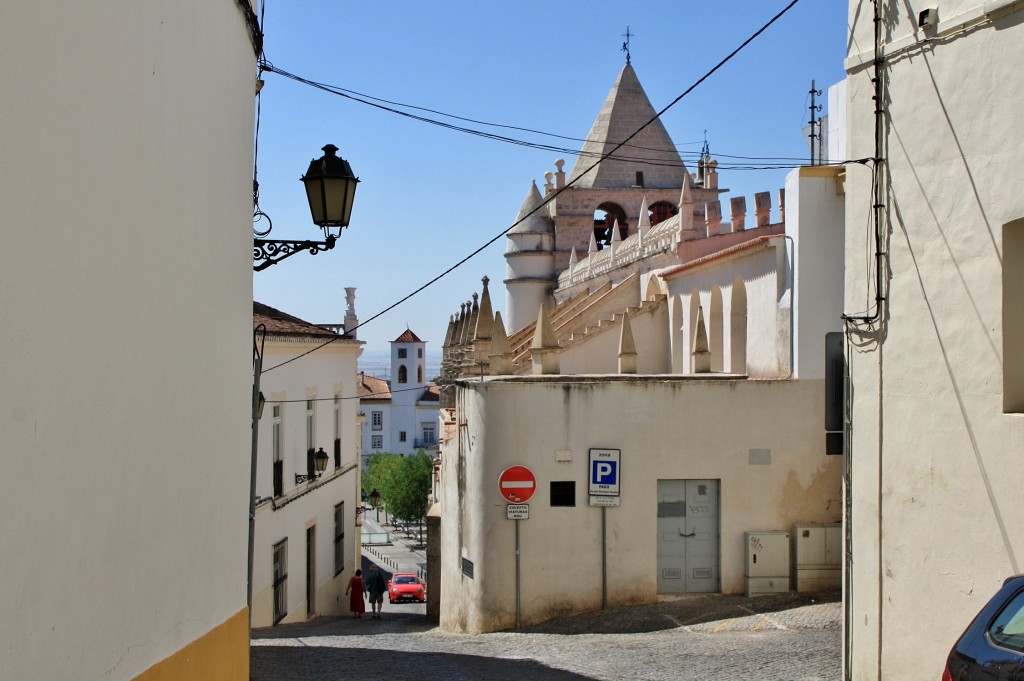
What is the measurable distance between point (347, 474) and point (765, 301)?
13.6m

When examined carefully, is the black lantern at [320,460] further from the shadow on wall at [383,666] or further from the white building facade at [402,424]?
the white building facade at [402,424]

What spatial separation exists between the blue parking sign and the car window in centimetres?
1005

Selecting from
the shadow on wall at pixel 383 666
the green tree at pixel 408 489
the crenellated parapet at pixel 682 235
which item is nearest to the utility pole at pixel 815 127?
the crenellated parapet at pixel 682 235

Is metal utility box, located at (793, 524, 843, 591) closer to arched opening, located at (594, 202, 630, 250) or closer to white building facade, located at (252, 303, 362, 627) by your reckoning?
white building facade, located at (252, 303, 362, 627)

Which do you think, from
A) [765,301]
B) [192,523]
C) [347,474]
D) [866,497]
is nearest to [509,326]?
[347,474]

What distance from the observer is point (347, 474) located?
27.6 m

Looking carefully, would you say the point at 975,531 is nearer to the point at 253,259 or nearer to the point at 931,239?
the point at 931,239

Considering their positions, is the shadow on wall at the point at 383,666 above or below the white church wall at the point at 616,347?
below

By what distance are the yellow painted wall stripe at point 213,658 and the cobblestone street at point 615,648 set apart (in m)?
3.57

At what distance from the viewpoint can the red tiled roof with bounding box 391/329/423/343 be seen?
134 metres

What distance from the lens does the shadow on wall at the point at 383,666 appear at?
11484 mm

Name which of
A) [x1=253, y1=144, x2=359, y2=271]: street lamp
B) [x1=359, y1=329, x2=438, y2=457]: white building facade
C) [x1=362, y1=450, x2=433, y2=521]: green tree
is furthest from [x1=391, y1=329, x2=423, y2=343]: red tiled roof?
[x1=253, y1=144, x2=359, y2=271]: street lamp

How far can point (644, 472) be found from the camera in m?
16.0

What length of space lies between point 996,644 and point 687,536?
1046 cm
